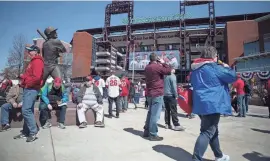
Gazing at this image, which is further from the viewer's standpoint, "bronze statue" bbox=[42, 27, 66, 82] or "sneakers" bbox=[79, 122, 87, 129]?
"sneakers" bbox=[79, 122, 87, 129]

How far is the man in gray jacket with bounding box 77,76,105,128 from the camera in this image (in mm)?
5312

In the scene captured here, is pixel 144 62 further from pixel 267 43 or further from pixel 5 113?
pixel 5 113

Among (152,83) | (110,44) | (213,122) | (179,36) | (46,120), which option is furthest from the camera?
(110,44)

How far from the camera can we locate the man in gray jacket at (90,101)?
531 cm

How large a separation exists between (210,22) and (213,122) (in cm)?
5429

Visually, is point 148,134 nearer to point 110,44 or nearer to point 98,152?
point 98,152

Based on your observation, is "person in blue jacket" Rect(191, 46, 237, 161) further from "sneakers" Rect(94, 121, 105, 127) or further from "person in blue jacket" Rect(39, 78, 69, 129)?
"person in blue jacket" Rect(39, 78, 69, 129)

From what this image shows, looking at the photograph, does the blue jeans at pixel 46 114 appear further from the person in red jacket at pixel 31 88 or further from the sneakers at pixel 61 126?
the person in red jacket at pixel 31 88

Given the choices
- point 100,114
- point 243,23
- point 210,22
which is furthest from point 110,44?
point 100,114

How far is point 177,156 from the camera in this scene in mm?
3094

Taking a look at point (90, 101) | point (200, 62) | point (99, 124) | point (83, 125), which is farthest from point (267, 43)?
point (200, 62)

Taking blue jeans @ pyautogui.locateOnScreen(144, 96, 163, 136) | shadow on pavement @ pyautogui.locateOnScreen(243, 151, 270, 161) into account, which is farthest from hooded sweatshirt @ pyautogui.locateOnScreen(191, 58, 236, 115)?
blue jeans @ pyautogui.locateOnScreen(144, 96, 163, 136)

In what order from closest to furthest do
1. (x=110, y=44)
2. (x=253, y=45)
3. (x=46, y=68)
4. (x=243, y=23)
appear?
(x=46, y=68), (x=253, y=45), (x=243, y=23), (x=110, y=44)

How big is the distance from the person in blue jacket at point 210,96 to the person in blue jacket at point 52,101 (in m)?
3.51
